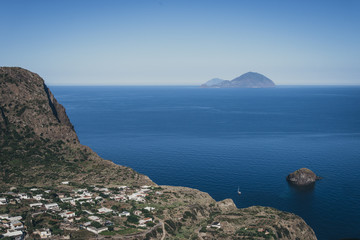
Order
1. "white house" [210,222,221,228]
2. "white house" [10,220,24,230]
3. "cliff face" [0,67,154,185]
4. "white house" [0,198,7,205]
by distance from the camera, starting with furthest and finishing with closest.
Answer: "cliff face" [0,67,154,185]
"white house" [0,198,7,205]
"white house" [210,222,221,228]
"white house" [10,220,24,230]

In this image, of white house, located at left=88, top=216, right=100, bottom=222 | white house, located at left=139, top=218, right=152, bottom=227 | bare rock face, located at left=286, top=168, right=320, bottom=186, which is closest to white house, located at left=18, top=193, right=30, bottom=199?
white house, located at left=88, top=216, right=100, bottom=222

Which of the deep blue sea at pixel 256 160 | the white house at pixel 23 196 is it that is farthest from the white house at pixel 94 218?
the deep blue sea at pixel 256 160

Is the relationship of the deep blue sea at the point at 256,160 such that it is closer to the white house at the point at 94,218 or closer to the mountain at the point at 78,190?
the mountain at the point at 78,190

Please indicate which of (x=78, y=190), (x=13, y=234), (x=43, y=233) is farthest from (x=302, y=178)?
(x=13, y=234)

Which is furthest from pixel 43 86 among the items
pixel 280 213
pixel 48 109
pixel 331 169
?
pixel 331 169

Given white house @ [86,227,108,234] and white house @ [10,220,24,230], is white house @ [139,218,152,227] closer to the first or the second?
white house @ [86,227,108,234]

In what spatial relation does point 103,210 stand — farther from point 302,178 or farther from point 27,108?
point 302,178
